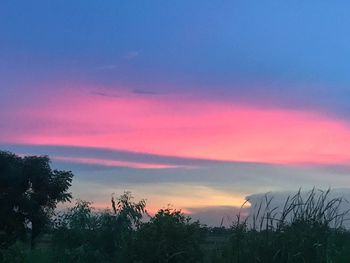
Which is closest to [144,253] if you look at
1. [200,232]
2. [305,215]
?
[200,232]

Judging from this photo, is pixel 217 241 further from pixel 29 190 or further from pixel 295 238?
pixel 29 190

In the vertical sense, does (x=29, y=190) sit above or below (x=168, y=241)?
above

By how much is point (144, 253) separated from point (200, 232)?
1252 millimetres

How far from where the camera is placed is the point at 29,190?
27281 mm

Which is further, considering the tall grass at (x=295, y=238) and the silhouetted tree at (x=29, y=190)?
the silhouetted tree at (x=29, y=190)

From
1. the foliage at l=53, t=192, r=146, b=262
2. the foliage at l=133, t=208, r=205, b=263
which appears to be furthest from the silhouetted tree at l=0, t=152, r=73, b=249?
the foliage at l=133, t=208, r=205, b=263

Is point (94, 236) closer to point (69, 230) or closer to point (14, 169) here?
point (69, 230)

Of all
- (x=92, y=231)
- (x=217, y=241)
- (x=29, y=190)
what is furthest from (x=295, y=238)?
(x=29, y=190)

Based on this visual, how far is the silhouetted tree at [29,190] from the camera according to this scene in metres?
26.0

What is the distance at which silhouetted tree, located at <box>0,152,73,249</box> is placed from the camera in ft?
85.3

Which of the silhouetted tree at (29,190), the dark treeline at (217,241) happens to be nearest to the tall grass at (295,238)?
the dark treeline at (217,241)

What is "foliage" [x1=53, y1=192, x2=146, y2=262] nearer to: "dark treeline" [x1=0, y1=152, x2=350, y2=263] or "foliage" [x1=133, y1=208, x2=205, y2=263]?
"dark treeline" [x1=0, y1=152, x2=350, y2=263]

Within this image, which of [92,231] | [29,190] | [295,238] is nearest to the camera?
[295,238]

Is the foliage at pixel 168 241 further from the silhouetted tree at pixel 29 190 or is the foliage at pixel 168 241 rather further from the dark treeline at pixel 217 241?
the silhouetted tree at pixel 29 190
